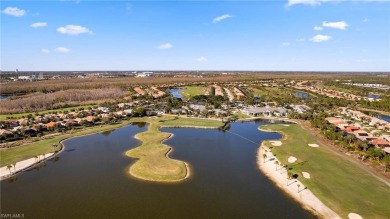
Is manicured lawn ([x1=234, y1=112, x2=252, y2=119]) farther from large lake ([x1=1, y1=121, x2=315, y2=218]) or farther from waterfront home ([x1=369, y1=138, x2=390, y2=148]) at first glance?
waterfront home ([x1=369, y1=138, x2=390, y2=148])

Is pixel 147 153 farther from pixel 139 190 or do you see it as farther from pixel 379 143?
pixel 379 143

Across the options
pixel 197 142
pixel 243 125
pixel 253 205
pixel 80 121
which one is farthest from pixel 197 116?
pixel 253 205

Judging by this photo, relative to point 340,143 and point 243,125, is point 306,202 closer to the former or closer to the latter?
point 340,143

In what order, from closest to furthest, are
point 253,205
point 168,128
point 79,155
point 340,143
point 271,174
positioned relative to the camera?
point 253,205, point 271,174, point 79,155, point 340,143, point 168,128

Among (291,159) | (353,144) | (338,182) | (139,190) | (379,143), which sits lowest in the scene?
(139,190)

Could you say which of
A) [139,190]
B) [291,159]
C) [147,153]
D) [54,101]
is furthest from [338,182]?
[54,101]

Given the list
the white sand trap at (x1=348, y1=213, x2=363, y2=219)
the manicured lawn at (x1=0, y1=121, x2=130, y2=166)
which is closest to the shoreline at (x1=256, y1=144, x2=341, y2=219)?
the white sand trap at (x1=348, y1=213, x2=363, y2=219)
